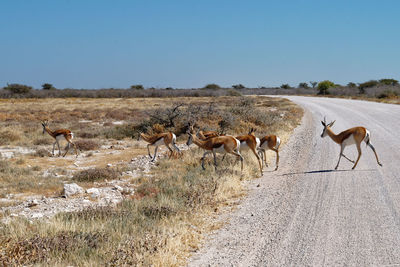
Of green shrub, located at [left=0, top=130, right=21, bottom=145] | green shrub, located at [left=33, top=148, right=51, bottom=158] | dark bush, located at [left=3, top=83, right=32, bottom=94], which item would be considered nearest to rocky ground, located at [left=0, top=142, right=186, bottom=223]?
green shrub, located at [left=33, top=148, right=51, bottom=158]

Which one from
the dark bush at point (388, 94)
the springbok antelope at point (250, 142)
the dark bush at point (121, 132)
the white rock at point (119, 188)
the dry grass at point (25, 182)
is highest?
the dark bush at point (388, 94)

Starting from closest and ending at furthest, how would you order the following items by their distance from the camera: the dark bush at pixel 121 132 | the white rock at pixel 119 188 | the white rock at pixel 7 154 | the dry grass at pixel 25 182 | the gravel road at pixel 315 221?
the gravel road at pixel 315 221 < the white rock at pixel 119 188 < the dry grass at pixel 25 182 < the white rock at pixel 7 154 < the dark bush at pixel 121 132

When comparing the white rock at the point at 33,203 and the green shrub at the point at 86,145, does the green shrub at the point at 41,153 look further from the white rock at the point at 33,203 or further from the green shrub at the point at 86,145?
the white rock at the point at 33,203

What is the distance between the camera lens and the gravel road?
204 inches

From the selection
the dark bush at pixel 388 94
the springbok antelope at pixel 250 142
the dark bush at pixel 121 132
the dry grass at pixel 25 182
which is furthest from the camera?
the dark bush at pixel 388 94

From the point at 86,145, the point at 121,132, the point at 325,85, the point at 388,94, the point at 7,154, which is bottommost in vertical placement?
the point at 7,154

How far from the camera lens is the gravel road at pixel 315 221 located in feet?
17.0

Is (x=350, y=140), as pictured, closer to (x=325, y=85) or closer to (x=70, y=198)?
(x=70, y=198)

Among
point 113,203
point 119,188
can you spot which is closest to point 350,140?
point 119,188

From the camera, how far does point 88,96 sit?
79.8 meters

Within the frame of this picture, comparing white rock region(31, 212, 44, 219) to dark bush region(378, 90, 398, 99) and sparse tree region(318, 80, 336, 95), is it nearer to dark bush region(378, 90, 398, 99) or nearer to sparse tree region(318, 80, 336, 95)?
dark bush region(378, 90, 398, 99)

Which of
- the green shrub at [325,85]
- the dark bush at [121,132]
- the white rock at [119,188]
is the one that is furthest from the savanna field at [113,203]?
the green shrub at [325,85]

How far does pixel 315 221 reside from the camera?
651 centimetres

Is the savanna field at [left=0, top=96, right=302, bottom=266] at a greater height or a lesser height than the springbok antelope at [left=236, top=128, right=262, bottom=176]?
lesser
